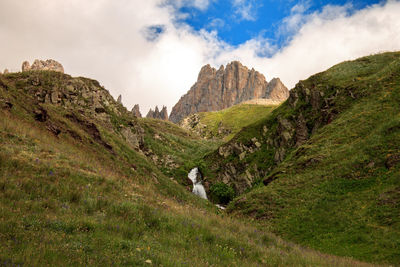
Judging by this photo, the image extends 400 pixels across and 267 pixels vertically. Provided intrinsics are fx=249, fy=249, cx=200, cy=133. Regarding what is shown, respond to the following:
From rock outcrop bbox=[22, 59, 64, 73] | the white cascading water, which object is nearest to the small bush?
the white cascading water

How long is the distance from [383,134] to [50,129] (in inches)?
1338

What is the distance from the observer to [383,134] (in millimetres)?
28016

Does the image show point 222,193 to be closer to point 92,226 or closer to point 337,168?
point 337,168

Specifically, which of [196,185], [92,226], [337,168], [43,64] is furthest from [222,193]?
[43,64]

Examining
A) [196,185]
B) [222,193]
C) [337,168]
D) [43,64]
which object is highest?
[43,64]

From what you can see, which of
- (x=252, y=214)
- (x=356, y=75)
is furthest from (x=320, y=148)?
(x=356, y=75)

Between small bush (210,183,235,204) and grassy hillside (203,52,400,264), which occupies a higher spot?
grassy hillside (203,52,400,264)

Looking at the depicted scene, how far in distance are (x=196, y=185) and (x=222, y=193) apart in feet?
41.7

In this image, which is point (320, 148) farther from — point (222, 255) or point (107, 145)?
point (222, 255)

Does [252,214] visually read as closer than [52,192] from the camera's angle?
No

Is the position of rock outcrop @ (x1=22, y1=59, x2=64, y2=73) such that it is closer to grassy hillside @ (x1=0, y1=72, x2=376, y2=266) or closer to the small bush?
the small bush

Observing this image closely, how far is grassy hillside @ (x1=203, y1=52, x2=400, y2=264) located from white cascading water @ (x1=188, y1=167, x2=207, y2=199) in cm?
870

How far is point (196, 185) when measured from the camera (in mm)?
67812

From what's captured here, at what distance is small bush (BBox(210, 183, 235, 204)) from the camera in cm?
5616
